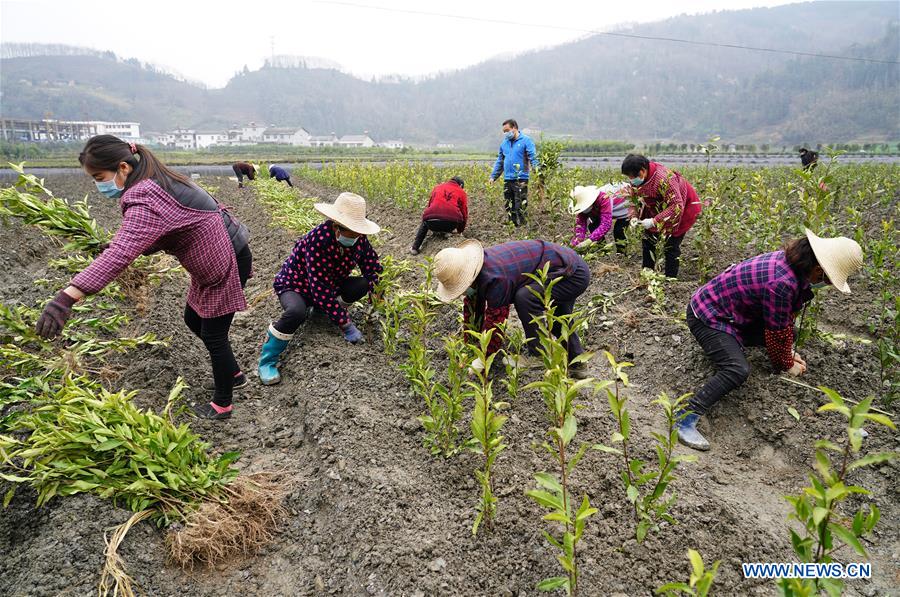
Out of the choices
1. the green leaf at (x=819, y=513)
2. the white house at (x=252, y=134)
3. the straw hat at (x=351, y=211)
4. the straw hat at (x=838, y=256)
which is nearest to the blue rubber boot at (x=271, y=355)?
the straw hat at (x=351, y=211)

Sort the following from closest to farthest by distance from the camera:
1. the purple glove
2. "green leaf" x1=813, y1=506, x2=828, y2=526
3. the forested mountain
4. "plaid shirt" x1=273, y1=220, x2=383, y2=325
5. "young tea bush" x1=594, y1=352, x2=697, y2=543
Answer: "green leaf" x1=813, y1=506, x2=828, y2=526, "young tea bush" x1=594, y1=352, x2=697, y2=543, the purple glove, "plaid shirt" x1=273, y1=220, x2=383, y2=325, the forested mountain

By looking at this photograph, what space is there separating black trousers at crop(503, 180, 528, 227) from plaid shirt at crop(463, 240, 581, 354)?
374 centimetres

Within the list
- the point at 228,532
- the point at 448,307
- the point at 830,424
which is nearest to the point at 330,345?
the point at 448,307

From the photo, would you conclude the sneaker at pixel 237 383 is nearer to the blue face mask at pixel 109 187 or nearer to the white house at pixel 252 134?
the blue face mask at pixel 109 187

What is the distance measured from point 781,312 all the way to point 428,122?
148 m

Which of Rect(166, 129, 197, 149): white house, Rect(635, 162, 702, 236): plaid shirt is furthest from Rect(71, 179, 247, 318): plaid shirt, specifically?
Rect(166, 129, 197, 149): white house

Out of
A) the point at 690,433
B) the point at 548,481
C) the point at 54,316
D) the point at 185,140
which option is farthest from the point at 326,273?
the point at 185,140

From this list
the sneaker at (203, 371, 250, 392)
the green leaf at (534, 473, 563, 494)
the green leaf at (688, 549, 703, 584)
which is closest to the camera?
the green leaf at (688, 549, 703, 584)

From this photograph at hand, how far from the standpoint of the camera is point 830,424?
283cm

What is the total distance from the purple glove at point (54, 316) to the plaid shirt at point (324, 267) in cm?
164

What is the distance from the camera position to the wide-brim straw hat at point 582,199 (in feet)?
15.9

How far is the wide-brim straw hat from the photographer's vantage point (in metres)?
4.86

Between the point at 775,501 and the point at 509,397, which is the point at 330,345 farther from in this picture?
the point at 775,501

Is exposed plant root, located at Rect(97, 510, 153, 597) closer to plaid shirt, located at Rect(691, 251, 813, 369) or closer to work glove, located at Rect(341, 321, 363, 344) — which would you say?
work glove, located at Rect(341, 321, 363, 344)
